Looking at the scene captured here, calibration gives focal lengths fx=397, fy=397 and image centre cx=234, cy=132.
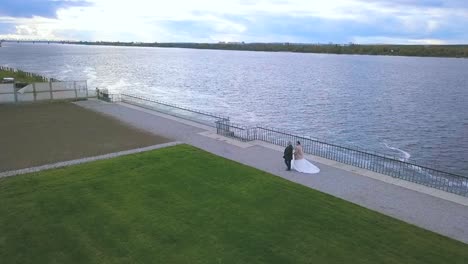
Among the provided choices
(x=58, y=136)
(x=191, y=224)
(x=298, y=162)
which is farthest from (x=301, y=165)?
(x=58, y=136)

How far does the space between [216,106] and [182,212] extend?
37.0 meters

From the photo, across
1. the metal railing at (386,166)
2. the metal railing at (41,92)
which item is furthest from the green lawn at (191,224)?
the metal railing at (41,92)

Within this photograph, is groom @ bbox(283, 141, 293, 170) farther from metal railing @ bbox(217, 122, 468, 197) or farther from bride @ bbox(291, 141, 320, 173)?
metal railing @ bbox(217, 122, 468, 197)

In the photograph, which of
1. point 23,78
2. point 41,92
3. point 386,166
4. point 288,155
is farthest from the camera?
point 23,78

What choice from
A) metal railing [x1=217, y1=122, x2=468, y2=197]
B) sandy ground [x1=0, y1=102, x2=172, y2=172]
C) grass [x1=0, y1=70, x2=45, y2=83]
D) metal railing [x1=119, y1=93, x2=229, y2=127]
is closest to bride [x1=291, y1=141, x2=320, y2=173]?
metal railing [x1=217, y1=122, x2=468, y2=197]

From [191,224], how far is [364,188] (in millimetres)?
7278

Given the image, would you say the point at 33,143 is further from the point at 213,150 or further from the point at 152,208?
the point at 152,208

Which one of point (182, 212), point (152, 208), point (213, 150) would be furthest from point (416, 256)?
point (213, 150)

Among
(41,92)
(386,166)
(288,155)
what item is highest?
(41,92)

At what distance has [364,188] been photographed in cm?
1566

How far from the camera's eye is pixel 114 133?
2433cm

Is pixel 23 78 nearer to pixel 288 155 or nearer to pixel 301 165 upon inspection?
pixel 288 155

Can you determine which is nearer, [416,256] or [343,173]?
[416,256]

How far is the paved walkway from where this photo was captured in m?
13.1
